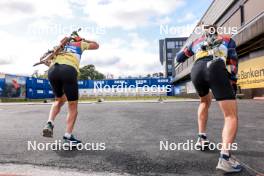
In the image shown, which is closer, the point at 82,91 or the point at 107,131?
the point at 107,131

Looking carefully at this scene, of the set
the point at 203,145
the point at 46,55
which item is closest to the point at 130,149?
the point at 203,145

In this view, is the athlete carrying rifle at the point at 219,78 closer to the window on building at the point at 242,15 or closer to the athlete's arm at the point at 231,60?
the athlete's arm at the point at 231,60

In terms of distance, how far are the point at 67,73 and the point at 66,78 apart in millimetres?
71

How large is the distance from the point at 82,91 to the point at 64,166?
52.0 meters

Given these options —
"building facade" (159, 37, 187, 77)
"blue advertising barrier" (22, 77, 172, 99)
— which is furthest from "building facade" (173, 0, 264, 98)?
"building facade" (159, 37, 187, 77)

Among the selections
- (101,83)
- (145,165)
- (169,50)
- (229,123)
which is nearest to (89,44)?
(145,165)

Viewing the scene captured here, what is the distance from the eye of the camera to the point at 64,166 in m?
3.49

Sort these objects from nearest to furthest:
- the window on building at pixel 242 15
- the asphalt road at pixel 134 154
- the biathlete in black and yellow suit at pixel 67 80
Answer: the asphalt road at pixel 134 154, the biathlete in black and yellow suit at pixel 67 80, the window on building at pixel 242 15

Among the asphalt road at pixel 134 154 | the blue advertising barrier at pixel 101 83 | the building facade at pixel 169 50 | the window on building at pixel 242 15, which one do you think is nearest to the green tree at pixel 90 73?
the building facade at pixel 169 50

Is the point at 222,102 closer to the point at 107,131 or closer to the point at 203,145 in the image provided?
the point at 203,145

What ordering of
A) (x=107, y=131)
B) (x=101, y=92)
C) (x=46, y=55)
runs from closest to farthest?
1. (x=46, y=55)
2. (x=107, y=131)
3. (x=101, y=92)

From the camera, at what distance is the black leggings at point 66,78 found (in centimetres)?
453

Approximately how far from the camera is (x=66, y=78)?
14.9 ft

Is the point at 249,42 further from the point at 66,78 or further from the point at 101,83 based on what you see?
the point at 101,83
